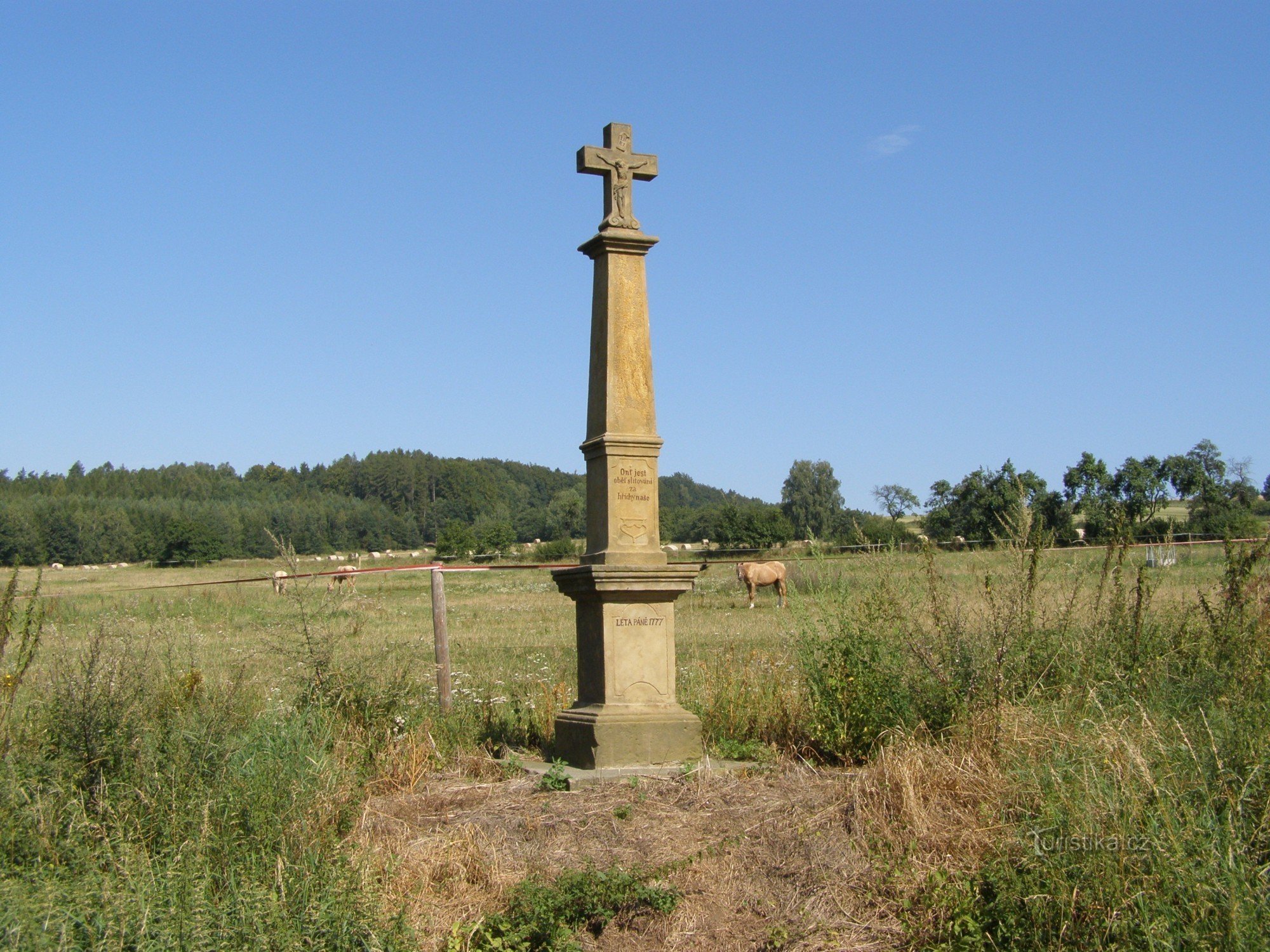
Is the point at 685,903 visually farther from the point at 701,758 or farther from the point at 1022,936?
the point at 701,758

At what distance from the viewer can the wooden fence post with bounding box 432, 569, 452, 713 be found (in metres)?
8.61

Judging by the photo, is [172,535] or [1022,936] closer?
[1022,936]

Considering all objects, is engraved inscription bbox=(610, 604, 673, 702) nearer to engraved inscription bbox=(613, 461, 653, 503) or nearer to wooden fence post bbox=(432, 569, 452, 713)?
engraved inscription bbox=(613, 461, 653, 503)

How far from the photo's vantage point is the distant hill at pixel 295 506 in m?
93.4

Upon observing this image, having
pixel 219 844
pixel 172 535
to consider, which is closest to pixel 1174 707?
pixel 219 844

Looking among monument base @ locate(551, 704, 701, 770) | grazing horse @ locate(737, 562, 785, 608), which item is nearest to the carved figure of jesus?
monument base @ locate(551, 704, 701, 770)

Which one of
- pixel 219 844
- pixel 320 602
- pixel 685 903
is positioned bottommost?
pixel 685 903

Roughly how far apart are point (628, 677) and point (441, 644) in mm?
2089

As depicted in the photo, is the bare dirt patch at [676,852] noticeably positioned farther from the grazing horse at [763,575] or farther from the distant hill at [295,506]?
the distant hill at [295,506]

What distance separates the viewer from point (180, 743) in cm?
555

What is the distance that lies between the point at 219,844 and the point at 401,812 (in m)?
1.46

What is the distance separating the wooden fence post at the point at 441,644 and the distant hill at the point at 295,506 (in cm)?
6448

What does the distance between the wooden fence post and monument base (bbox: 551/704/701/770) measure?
64.1 inches

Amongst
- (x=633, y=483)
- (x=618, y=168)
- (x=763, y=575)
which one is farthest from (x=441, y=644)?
(x=763, y=575)
